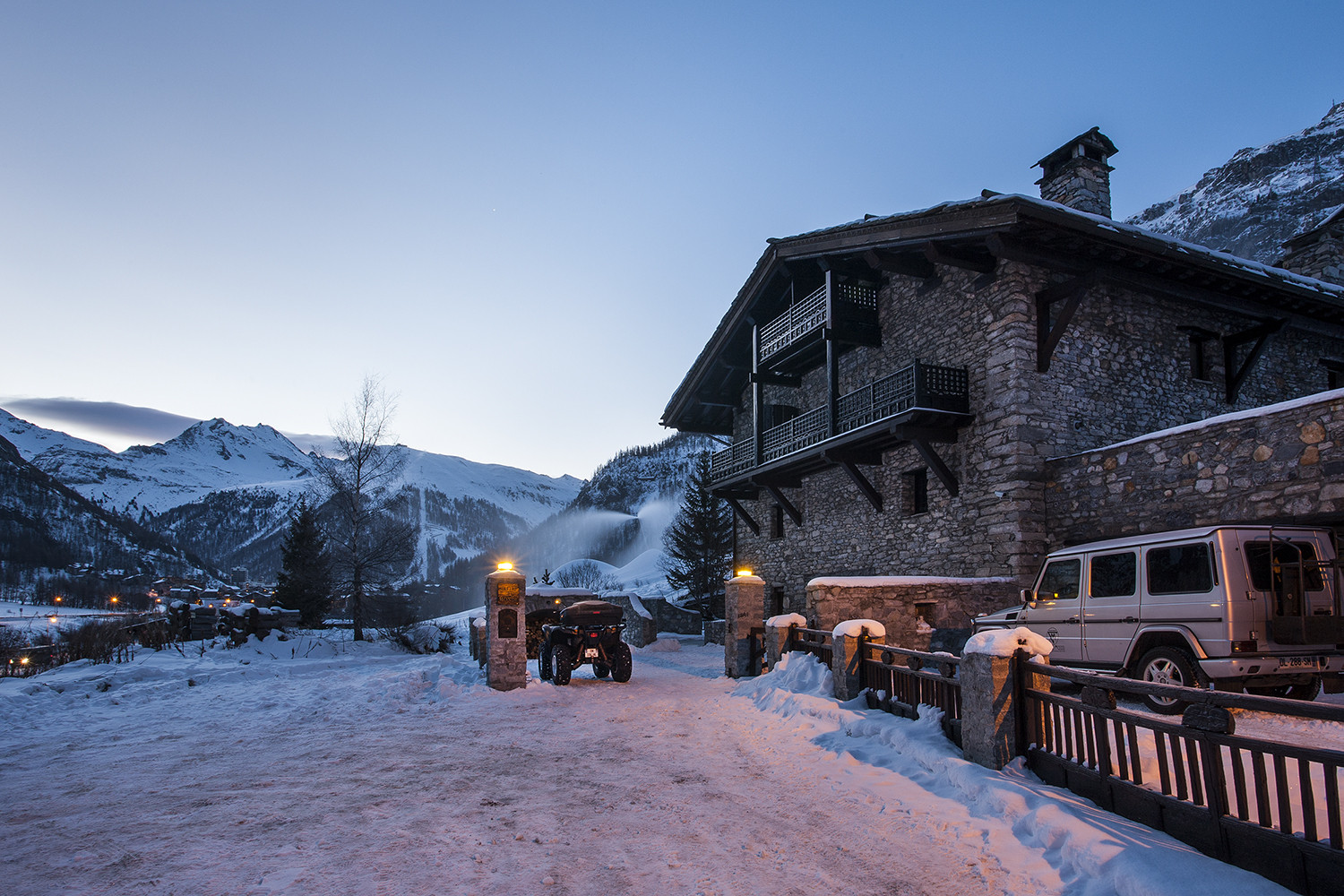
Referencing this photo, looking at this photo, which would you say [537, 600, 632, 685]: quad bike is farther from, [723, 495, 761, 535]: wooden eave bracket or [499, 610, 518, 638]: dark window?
[723, 495, 761, 535]: wooden eave bracket

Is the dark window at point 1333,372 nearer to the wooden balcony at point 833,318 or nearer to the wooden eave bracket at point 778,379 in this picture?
the wooden balcony at point 833,318

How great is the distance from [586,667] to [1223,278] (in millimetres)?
14448

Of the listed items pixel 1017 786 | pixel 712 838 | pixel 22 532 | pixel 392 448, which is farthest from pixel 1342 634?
pixel 22 532

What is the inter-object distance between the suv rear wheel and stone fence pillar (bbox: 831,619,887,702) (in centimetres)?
270

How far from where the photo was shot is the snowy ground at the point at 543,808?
3.86 meters

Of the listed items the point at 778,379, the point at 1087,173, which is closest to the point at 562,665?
the point at 778,379

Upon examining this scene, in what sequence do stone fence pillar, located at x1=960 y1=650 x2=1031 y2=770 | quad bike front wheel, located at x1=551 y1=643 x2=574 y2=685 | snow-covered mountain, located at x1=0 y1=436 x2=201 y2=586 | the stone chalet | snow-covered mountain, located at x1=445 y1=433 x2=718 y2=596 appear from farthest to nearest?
snow-covered mountain, located at x1=445 y1=433 x2=718 y2=596 < snow-covered mountain, located at x1=0 y1=436 x2=201 y2=586 < quad bike front wheel, located at x1=551 y1=643 x2=574 y2=685 < the stone chalet < stone fence pillar, located at x1=960 y1=650 x2=1031 y2=770

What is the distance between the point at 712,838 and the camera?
180 inches

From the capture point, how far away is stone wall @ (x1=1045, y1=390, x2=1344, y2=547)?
8.41 metres

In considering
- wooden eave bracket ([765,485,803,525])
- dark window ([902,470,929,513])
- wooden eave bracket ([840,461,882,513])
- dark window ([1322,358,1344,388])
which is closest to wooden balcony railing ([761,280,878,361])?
wooden eave bracket ([840,461,882,513])

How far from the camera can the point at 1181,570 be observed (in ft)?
23.9

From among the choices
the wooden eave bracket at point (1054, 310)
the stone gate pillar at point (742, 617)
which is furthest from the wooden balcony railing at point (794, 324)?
the stone gate pillar at point (742, 617)

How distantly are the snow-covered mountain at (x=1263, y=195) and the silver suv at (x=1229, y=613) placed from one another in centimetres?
9048

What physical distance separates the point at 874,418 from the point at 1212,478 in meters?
5.85
